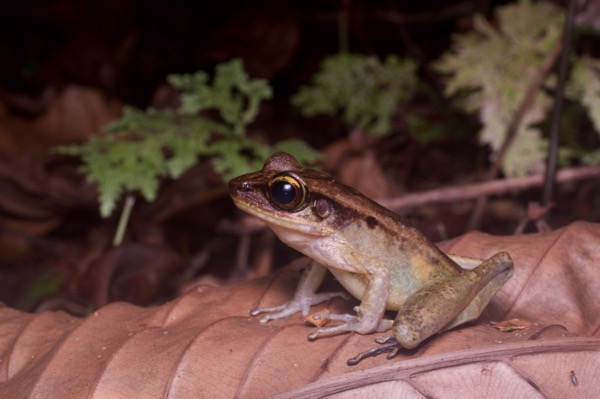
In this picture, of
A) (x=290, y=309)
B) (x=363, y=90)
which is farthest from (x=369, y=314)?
(x=363, y=90)

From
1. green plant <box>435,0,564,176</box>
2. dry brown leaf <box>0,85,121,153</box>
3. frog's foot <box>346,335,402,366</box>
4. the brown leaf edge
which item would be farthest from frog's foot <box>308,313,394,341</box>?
dry brown leaf <box>0,85,121,153</box>

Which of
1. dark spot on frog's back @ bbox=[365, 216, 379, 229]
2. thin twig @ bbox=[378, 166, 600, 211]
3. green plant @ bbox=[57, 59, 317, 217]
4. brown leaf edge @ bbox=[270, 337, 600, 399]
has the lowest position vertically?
→ brown leaf edge @ bbox=[270, 337, 600, 399]

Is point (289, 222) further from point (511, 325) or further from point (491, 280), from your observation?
point (511, 325)

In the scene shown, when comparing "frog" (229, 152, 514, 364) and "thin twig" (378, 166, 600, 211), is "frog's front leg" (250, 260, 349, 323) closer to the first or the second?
"frog" (229, 152, 514, 364)

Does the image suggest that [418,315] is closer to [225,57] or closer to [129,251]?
[129,251]

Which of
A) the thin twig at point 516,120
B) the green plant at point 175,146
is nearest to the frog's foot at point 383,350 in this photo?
the green plant at point 175,146

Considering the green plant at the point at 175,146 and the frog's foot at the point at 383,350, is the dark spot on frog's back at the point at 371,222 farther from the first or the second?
the green plant at the point at 175,146

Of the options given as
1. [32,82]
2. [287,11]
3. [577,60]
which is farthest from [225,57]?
[577,60]
